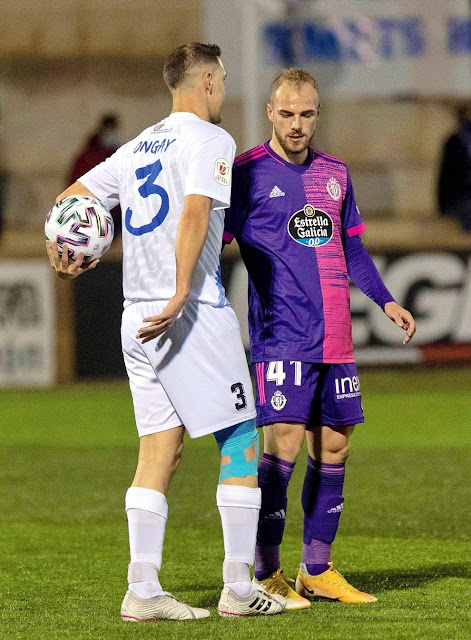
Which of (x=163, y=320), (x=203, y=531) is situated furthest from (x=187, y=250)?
(x=203, y=531)

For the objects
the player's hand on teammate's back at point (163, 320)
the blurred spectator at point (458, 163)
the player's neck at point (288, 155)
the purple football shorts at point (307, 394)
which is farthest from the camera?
the blurred spectator at point (458, 163)

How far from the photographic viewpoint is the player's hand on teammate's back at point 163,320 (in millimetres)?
4074

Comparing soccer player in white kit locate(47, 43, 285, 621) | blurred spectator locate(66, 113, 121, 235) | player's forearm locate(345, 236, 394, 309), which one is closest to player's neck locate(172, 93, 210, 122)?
soccer player in white kit locate(47, 43, 285, 621)

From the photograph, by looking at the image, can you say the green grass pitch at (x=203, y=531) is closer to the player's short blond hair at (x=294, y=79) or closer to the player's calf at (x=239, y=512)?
the player's calf at (x=239, y=512)

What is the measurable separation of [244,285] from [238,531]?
8.77 m

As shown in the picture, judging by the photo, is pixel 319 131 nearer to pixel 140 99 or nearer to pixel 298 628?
pixel 140 99

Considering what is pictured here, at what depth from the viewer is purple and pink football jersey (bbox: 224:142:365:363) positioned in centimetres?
466

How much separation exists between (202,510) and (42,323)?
6.32 metres

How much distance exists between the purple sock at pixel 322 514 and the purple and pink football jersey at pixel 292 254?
43 centimetres

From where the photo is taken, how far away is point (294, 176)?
4703 millimetres

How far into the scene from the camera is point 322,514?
4.77 meters

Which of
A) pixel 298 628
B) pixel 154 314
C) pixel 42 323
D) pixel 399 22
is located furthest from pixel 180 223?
pixel 399 22

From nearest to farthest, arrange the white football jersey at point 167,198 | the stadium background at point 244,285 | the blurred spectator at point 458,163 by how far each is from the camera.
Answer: the white football jersey at point 167,198
the stadium background at point 244,285
the blurred spectator at point 458,163

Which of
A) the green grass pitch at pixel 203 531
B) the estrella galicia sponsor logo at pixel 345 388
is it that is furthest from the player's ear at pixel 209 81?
the green grass pitch at pixel 203 531
